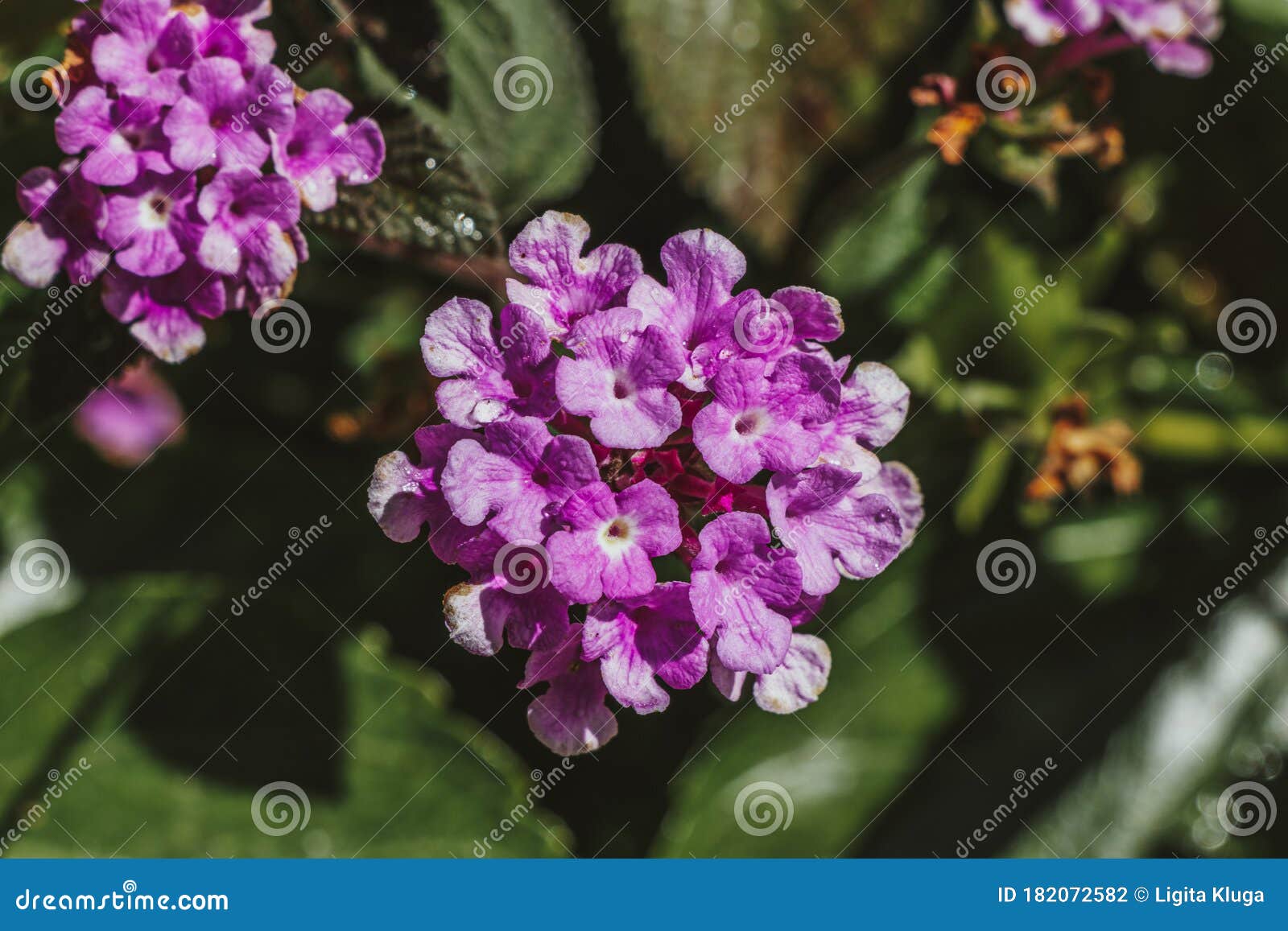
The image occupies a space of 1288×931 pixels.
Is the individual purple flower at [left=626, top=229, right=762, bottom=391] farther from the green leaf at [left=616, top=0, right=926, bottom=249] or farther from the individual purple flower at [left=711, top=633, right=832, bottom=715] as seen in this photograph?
the green leaf at [left=616, top=0, right=926, bottom=249]

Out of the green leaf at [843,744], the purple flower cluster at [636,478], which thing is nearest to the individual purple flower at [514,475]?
the purple flower cluster at [636,478]

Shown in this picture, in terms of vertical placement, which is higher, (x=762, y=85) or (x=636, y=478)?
(x=762, y=85)

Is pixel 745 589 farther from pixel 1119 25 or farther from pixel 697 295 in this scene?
pixel 1119 25

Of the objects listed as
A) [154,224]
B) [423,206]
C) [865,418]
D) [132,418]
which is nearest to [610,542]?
[865,418]

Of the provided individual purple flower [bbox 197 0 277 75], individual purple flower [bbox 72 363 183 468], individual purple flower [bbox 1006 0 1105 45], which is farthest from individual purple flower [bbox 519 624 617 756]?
individual purple flower [bbox 72 363 183 468]

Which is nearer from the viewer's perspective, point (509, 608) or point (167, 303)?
→ point (509, 608)

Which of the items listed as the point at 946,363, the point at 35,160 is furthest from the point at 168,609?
the point at 946,363
